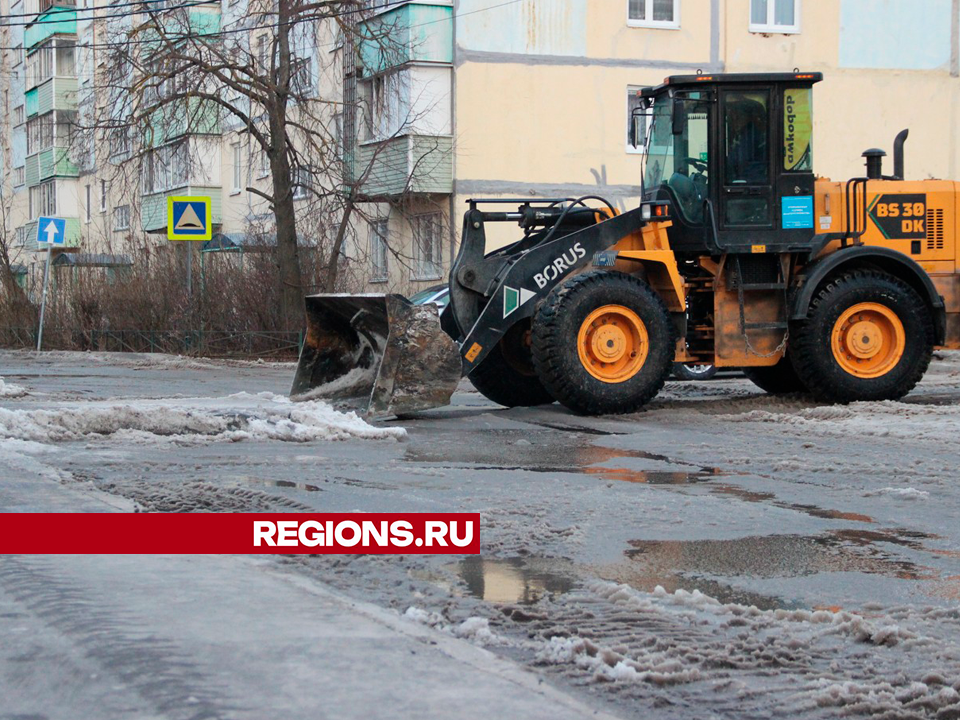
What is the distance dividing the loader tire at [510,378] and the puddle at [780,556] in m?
7.21

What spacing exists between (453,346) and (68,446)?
3.54m

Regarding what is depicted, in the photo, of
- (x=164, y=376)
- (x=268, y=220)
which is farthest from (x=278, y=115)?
(x=268, y=220)

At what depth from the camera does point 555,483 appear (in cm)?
832

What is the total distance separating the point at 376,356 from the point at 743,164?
3.95 m

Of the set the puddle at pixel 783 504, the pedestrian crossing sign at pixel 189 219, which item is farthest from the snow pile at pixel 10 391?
the pedestrian crossing sign at pixel 189 219

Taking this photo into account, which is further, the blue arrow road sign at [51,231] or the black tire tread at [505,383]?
the blue arrow road sign at [51,231]

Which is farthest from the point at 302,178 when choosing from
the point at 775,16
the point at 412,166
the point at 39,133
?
the point at 39,133

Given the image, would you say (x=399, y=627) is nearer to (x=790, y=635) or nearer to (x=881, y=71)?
(x=790, y=635)

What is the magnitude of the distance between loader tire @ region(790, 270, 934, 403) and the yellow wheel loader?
0.01 meters

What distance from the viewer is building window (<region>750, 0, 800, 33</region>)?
33.5m

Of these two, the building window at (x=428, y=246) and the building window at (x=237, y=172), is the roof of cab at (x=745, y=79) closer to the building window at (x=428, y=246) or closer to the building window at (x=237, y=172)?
the building window at (x=428, y=246)

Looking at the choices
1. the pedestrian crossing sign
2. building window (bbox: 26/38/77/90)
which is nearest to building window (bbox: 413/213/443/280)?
the pedestrian crossing sign

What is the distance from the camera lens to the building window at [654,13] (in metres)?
32.8

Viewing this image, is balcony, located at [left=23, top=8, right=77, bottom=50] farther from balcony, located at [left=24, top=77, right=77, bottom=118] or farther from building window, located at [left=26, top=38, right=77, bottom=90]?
balcony, located at [left=24, top=77, right=77, bottom=118]
